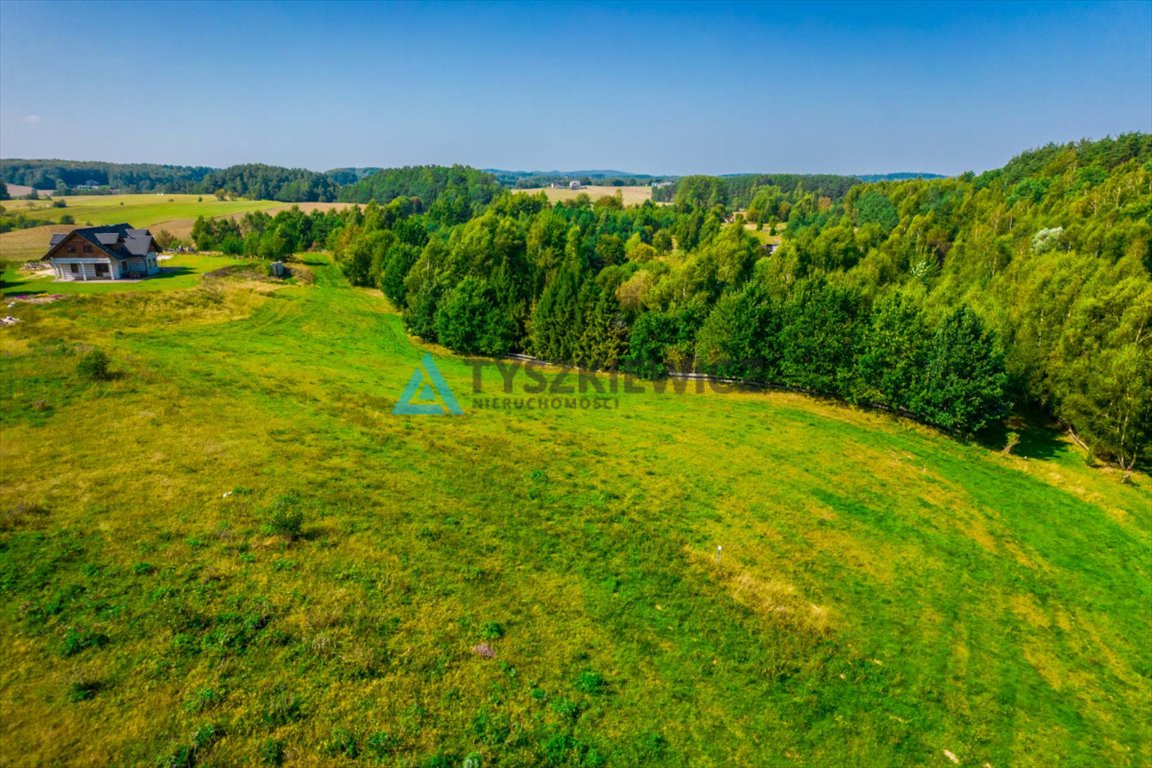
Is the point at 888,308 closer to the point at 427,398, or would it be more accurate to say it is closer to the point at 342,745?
the point at 427,398

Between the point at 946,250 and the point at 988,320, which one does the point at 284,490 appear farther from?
the point at 946,250

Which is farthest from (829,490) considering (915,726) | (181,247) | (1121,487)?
(181,247)

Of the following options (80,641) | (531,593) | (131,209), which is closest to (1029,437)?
(531,593)

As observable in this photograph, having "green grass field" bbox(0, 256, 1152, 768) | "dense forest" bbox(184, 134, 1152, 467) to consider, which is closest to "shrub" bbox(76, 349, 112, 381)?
"green grass field" bbox(0, 256, 1152, 768)

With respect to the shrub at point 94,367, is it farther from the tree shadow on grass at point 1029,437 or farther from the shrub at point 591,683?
the tree shadow on grass at point 1029,437

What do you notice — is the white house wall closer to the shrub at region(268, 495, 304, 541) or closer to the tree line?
the tree line
